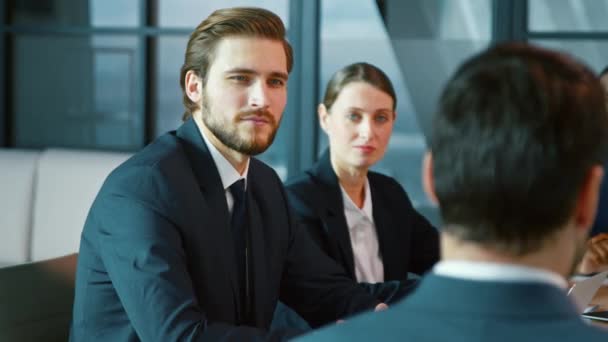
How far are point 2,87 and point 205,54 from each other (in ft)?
9.42

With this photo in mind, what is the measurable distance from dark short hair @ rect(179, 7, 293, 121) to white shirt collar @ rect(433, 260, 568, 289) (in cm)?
125

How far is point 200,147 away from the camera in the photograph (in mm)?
1926

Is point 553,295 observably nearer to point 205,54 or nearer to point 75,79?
point 205,54

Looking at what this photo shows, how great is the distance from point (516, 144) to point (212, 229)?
1106mm

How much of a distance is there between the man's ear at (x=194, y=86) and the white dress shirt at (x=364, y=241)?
2.47 feet

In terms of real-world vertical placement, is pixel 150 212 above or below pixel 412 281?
above

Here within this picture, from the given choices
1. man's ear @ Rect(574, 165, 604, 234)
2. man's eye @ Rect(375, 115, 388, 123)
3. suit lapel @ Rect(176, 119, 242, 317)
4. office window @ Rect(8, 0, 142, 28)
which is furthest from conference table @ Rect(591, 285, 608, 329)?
office window @ Rect(8, 0, 142, 28)

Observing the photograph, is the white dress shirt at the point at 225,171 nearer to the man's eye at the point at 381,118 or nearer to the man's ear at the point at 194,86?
the man's ear at the point at 194,86

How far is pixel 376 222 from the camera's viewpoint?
2684mm

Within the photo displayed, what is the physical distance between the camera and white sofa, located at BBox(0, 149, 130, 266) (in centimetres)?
361

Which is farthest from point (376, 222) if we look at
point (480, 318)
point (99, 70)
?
point (99, 70)

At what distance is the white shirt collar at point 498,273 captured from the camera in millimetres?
779

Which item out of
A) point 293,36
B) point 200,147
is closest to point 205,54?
point 200,147

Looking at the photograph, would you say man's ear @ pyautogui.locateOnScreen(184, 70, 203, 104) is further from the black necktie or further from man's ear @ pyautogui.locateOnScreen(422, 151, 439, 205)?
man's ear @ pyautogui.locateOnScreen(422, 151, 439, 205)
